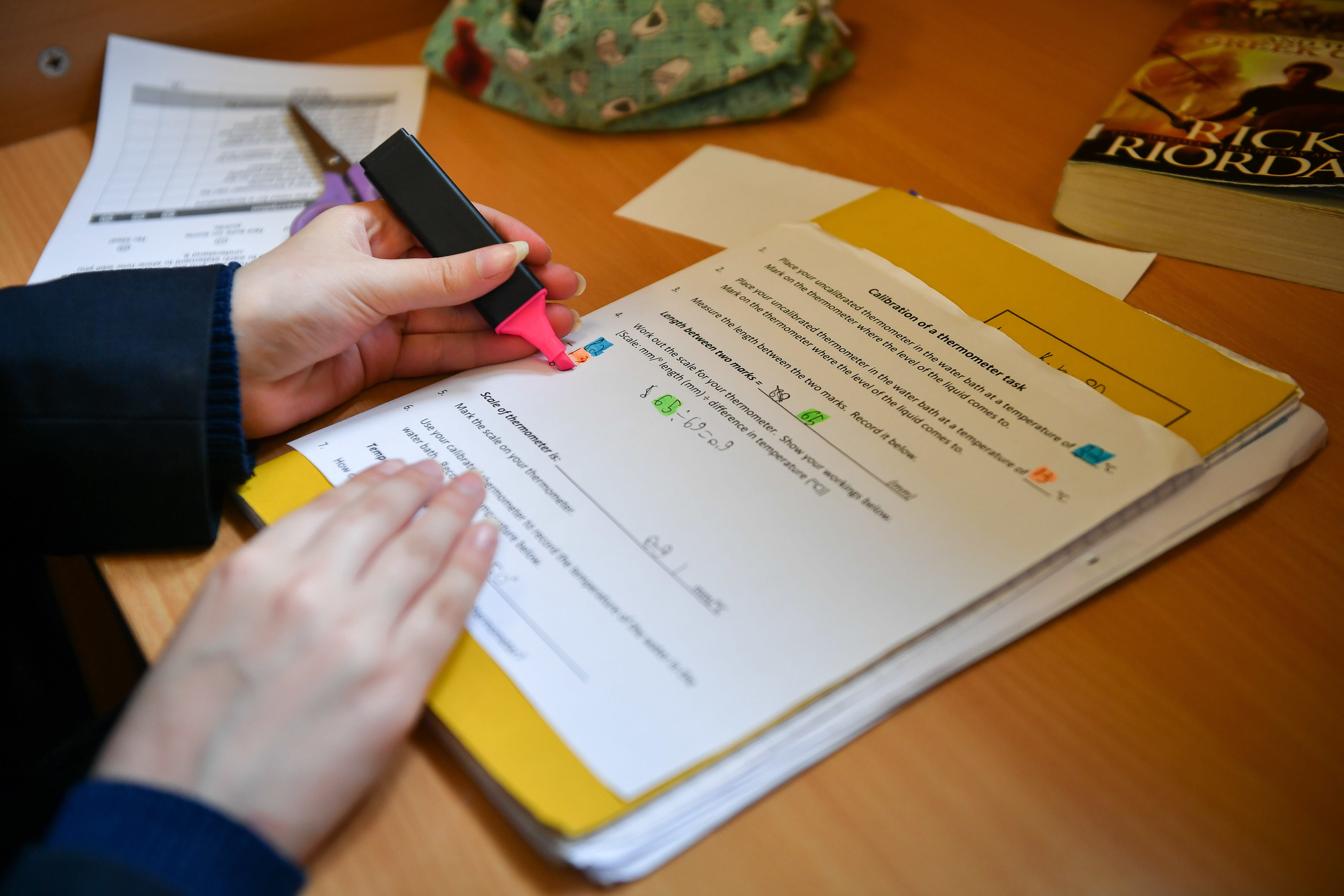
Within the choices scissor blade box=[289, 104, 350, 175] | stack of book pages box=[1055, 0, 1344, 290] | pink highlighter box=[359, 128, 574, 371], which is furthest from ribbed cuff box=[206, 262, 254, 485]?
stack of book pages box=[1055, 0, 1344, 290]

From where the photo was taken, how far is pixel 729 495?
43 cm

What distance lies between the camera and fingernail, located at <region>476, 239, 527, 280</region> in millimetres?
495

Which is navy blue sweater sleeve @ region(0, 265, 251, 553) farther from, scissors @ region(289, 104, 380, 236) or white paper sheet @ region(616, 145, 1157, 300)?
white paper sheet @ region(616, 145, 1157, 300)

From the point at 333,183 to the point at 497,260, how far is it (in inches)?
10.4

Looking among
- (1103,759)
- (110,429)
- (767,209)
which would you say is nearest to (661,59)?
(767,209)

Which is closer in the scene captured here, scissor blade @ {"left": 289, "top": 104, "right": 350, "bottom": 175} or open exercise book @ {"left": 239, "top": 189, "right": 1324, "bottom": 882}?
open exercise book @ {"left": 239, "top": 189, "right": 1324, "bottom": 882}

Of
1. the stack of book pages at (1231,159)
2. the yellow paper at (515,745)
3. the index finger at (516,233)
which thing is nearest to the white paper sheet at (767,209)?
the stack of book pages at (1231,159)

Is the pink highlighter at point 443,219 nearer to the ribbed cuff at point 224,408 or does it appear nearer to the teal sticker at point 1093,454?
the ribbed cuff at point 224,408

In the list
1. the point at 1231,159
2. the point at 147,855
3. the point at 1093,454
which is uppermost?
the point at 1231,159

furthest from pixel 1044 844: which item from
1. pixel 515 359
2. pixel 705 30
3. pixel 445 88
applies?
pixel 445 88

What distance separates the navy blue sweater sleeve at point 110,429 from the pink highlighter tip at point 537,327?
6.2 inches

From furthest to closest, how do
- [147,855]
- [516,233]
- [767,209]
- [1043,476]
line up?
[767,209], [516,233], [1043,476], [147,855]

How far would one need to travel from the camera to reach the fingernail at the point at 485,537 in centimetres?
40

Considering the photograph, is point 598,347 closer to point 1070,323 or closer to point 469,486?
point 469,486
